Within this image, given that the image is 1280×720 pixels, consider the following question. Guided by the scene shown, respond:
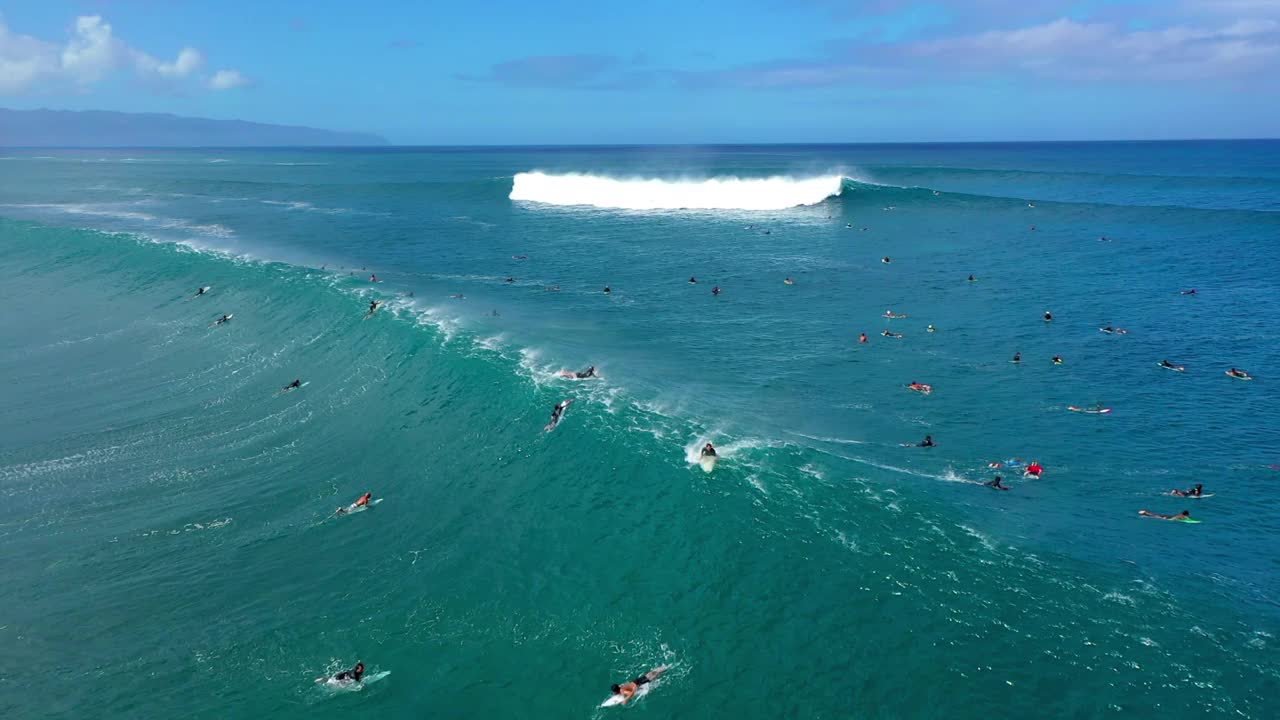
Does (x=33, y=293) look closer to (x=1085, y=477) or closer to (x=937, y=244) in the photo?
(x=1085, y=477)

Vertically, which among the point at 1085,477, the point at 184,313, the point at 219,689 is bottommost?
the point at 219,689

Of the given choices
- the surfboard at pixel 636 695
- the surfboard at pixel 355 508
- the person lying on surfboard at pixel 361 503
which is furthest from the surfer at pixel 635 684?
the person lying on surfboard at pixel 361 503

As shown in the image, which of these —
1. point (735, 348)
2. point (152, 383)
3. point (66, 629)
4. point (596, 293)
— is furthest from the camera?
point (596, 293)

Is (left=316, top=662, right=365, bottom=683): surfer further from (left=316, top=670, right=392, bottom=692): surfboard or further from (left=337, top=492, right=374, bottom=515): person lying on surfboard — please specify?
(left=337, top=492, right=374, bottom=515): person lying on surfboard


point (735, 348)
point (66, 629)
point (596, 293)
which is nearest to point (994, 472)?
point (735, 348)

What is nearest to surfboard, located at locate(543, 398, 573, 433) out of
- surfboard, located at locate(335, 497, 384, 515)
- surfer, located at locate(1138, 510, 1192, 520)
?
surfboard, located at locate(335, 497, 384, 515)

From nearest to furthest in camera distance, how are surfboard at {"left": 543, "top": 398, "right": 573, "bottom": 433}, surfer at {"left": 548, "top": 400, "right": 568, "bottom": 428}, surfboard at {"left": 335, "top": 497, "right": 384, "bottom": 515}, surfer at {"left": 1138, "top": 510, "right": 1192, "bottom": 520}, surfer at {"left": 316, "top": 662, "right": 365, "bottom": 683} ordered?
surfer at {"left": 316, "top": 662, "right": 365, "bottom": 683} → surfer at {"left": 1138, "top": 510, "right": 1192, "bottom": 520} → surfboard at {"left": 335, "top": 497, "right": 384, "bottom": 515} → surfboard at {"left": 543, "top": 398, "right": 573, "bottom": 433} → surfer at {"left": 548, "top": 400, "right": 568, "bottom": 428}
